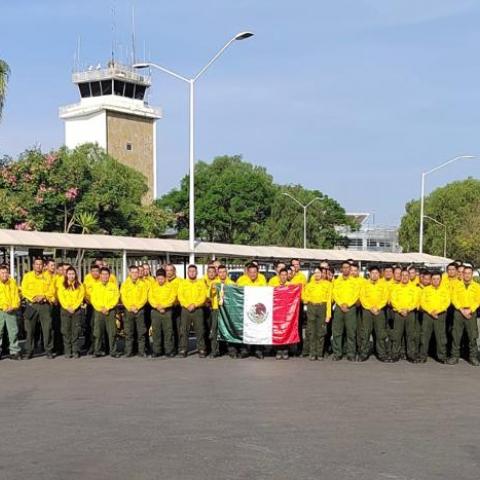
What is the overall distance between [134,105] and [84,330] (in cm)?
6923

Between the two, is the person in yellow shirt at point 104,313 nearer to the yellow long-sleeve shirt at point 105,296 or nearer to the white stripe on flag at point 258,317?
the yellow long-sleeve shirt at point 105,296

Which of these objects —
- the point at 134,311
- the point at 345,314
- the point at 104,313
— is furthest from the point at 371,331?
the point at 104,313

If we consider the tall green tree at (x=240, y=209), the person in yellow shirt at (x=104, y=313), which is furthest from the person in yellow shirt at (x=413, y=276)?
the tall green tree at (x=240, y=209)

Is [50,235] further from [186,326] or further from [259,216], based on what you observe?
[259,216]

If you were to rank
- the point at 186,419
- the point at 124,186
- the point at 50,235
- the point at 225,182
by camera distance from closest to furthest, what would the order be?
the point at 186,419, the point at 50,235, the point at 124,186, the point at 225,182

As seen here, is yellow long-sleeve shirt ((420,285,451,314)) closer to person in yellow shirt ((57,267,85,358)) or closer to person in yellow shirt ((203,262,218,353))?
person in yellow shirt ((203,262,218,353))

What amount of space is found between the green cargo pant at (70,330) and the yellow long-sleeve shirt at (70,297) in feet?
0.45

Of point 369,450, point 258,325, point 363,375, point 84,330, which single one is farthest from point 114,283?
point 369,450

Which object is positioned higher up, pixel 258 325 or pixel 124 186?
pixel 124 186

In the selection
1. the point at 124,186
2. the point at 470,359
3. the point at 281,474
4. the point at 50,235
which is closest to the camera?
the point at 281,474

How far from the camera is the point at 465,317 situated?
14617 millimetres

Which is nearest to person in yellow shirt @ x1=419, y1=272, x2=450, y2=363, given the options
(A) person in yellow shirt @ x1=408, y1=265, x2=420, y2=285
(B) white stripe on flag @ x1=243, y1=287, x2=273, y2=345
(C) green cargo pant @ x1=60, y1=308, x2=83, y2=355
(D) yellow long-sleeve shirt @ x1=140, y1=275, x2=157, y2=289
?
(A) person in yellow shirt @ x1=408, y1=265, x2=420, y2=285

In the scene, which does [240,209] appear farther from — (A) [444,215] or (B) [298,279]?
(B) [298,279]

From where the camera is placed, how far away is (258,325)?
15406 mm
